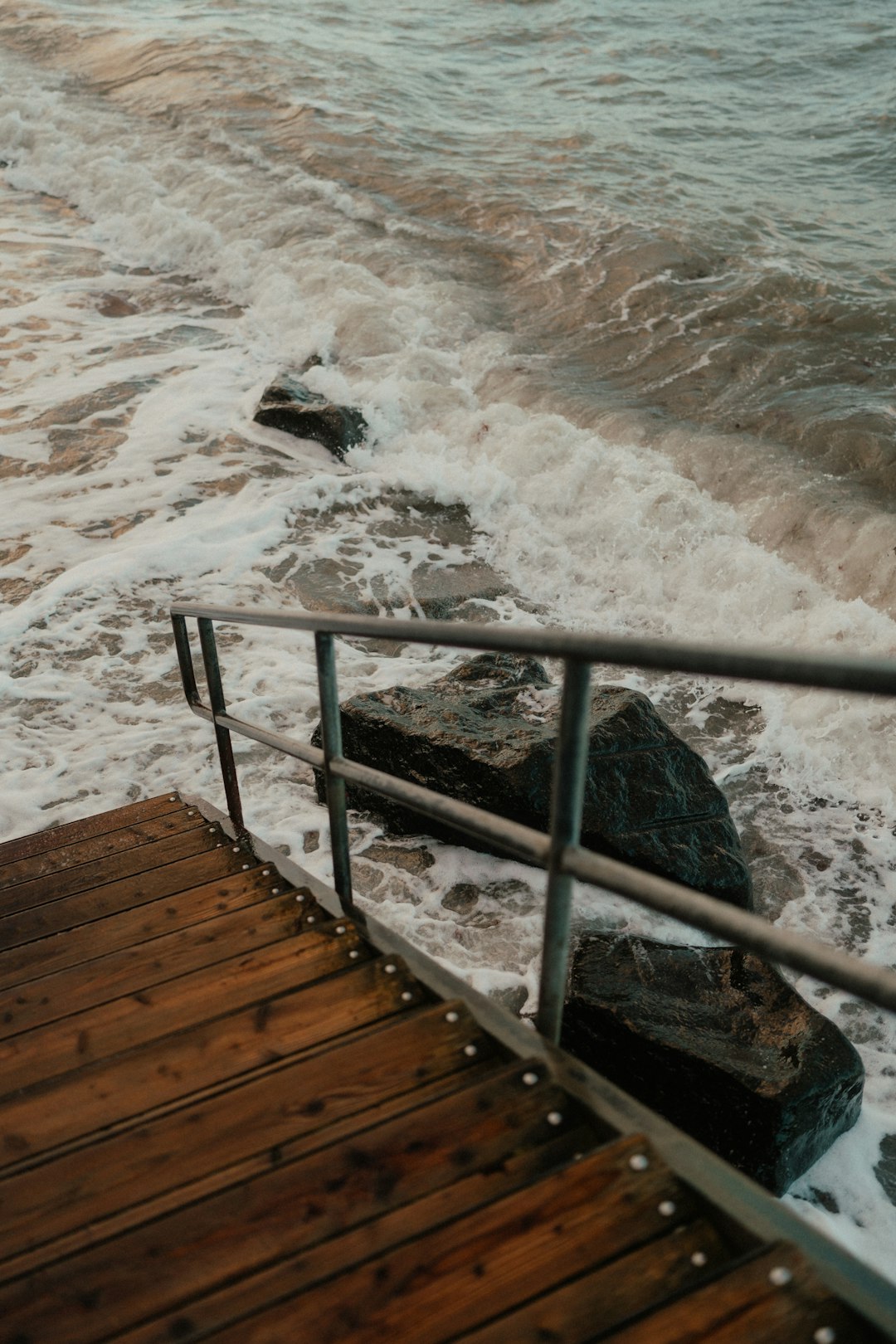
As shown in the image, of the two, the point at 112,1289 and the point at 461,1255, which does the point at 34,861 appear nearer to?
the point at 112,1289

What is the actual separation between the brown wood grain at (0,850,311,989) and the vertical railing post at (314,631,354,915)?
146 millimetres

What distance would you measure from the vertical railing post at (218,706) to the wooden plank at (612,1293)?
2221 millimetres

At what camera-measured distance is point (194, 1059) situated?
1.99 metres

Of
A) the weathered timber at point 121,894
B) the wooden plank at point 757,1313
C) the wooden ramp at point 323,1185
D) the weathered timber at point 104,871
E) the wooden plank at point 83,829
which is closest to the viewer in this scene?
the wooden plank at point 757,1313

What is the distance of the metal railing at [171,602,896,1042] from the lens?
1.08 metres

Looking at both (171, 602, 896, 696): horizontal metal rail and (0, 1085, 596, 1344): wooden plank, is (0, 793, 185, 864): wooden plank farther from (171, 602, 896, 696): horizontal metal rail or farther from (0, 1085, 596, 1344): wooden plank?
(0, 1085, 596, 1344): wooden plank

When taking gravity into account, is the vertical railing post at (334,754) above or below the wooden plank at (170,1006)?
above

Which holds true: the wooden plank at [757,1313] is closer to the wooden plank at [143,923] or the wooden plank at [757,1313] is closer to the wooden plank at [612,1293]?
the wooden plank at [612,1293]

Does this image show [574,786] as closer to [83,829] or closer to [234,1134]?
[234,1134]

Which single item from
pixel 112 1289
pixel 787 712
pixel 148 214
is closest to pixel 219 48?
pixel 148 214

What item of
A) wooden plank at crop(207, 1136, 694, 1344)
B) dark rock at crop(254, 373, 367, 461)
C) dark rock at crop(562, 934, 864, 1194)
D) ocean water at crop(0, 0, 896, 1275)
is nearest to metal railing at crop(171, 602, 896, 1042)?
wooden plank at crop(207, 1136, 694, 1344)

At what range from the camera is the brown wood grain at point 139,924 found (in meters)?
2.64

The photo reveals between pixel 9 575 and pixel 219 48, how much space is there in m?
17.4

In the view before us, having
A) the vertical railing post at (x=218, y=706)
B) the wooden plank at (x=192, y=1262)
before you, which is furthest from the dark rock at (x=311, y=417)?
the wooden plank at (x=192, y=1262)
